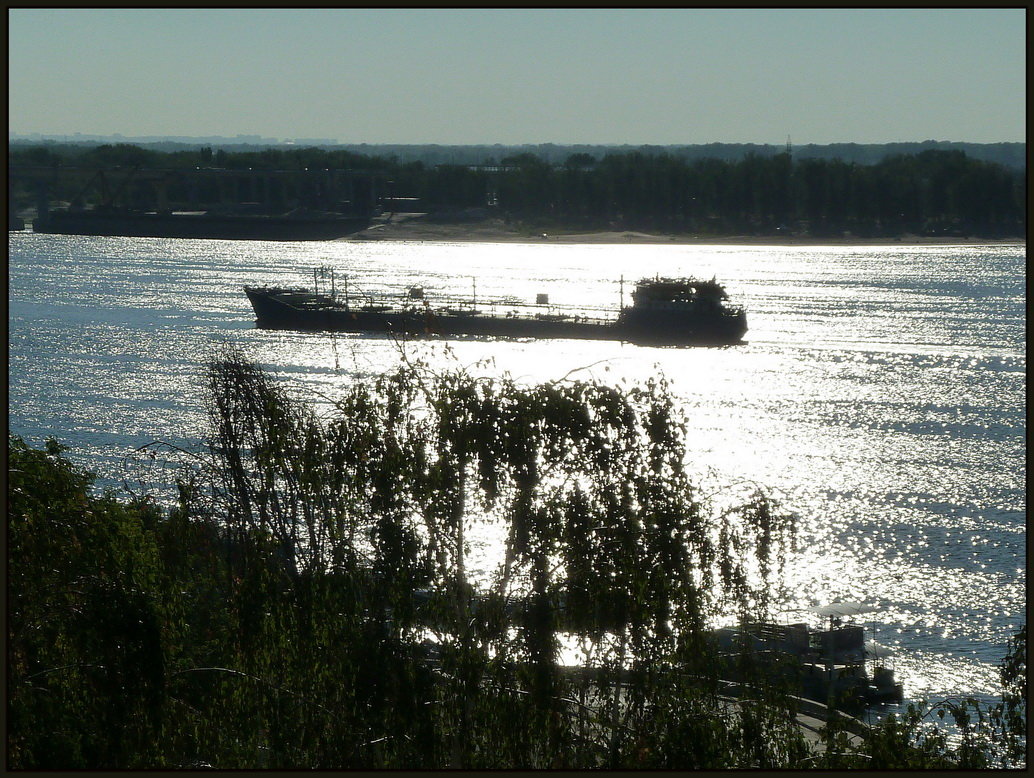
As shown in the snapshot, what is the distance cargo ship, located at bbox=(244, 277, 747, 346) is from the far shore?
176 feet

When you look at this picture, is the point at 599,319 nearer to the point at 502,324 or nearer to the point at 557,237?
the point at 502,324

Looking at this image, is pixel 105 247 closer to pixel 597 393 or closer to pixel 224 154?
pixel 224 154

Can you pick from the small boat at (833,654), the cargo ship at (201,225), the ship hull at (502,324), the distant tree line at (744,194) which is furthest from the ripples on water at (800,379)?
the cargo ship at (201,225)

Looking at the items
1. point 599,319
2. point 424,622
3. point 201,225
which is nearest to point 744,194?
point 201,225

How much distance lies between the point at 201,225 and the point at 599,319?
75.3 m

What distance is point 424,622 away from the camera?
798 centimetres

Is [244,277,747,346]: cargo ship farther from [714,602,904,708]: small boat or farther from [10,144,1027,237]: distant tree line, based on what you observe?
[10,144,1027,237]: distant tree line

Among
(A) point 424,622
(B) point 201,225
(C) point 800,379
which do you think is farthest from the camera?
(B) point 201,225

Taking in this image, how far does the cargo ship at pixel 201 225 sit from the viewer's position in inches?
4978

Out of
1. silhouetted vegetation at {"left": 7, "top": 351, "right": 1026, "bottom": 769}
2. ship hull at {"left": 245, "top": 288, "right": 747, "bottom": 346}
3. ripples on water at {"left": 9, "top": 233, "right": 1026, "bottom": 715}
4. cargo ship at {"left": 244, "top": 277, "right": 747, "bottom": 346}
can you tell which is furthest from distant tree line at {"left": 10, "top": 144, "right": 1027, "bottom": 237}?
silhouetted vegetation at {"left": 7, "top": 351, "right": 1026, "bottom": 769}

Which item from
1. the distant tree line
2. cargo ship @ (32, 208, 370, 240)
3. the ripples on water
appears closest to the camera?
the ripples on water

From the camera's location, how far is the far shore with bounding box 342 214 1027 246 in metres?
115

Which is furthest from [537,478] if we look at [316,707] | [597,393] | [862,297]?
[862,297]

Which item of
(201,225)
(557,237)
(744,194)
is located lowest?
(557,237)
